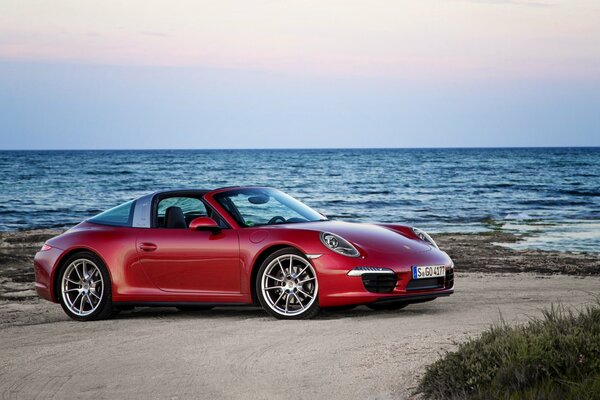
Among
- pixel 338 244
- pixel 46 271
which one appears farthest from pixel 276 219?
pixel 46 271

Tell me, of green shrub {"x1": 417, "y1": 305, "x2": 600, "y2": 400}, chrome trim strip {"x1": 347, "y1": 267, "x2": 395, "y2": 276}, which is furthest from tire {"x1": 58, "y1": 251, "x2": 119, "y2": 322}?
green shrub {"x1": 417, "y1": 305, "x2": 600, "y2": 400}

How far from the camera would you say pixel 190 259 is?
34.8ft

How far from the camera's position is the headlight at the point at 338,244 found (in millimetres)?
10086

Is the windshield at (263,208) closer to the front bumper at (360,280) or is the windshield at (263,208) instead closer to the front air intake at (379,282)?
the front bumper at (360,280)

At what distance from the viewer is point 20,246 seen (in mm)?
22781

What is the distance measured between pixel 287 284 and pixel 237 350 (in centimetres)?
194

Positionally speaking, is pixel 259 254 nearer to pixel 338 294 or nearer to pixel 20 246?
pixel 338 294

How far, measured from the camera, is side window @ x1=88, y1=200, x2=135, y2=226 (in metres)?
11.3

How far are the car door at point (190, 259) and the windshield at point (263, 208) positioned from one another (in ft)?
1.09

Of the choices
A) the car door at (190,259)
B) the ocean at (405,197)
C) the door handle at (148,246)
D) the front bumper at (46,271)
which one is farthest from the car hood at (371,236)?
the ocean at (405,197)

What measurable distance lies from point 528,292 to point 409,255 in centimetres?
288

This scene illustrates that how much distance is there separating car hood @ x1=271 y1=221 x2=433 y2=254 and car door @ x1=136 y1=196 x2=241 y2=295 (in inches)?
24.7

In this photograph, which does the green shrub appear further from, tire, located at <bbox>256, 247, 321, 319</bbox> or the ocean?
the ocean

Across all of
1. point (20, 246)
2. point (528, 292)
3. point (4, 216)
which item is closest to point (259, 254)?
point (528, 292)
